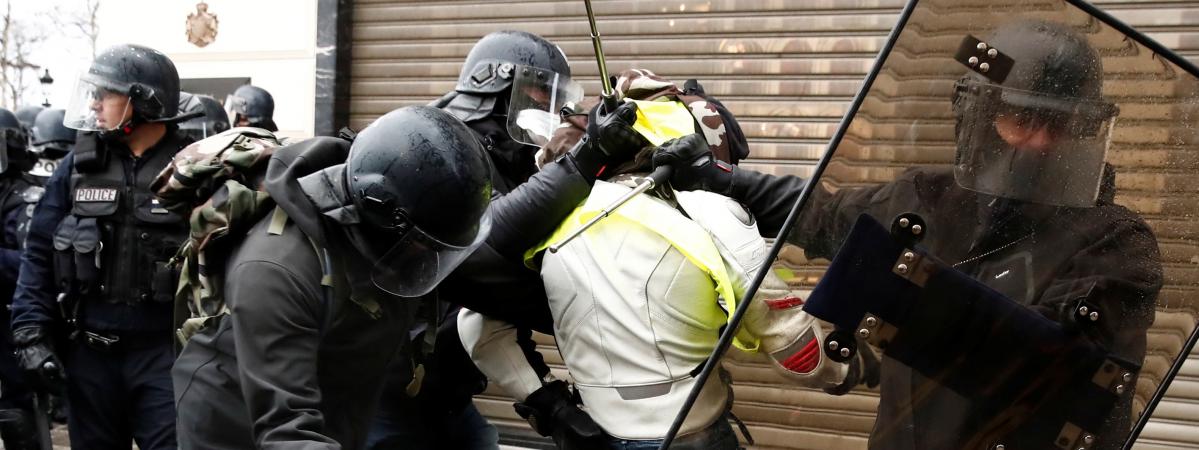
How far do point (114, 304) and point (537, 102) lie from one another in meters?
1.93

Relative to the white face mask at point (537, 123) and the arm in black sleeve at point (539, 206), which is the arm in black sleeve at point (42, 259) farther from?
the arm in black sleeve at point (539, 206)

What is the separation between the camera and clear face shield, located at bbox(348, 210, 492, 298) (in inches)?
99.3

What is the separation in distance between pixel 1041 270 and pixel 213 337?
1830mm

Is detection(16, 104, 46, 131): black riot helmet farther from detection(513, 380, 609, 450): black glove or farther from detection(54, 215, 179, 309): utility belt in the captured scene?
detection(513, 380, 609, 450): black glove

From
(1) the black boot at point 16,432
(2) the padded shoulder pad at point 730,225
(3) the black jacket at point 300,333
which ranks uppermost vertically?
(2) the padded shoulder pad at point 730,225

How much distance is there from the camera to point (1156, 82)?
158 centimetres

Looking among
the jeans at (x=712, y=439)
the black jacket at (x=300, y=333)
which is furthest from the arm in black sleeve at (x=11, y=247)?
the jeans at (x=712, y=439)

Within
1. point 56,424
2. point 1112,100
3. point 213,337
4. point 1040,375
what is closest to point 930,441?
point 1040,375

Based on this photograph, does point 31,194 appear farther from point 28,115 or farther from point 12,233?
point 28,115

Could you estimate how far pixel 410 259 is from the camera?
255 cm

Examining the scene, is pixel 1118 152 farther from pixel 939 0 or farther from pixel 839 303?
pixel 839 303

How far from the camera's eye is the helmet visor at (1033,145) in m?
1.60

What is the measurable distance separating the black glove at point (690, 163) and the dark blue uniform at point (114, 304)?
2.50 m

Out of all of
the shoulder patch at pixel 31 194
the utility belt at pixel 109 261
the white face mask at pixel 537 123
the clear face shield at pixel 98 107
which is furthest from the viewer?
the shoulder patch at pixel 31 194
